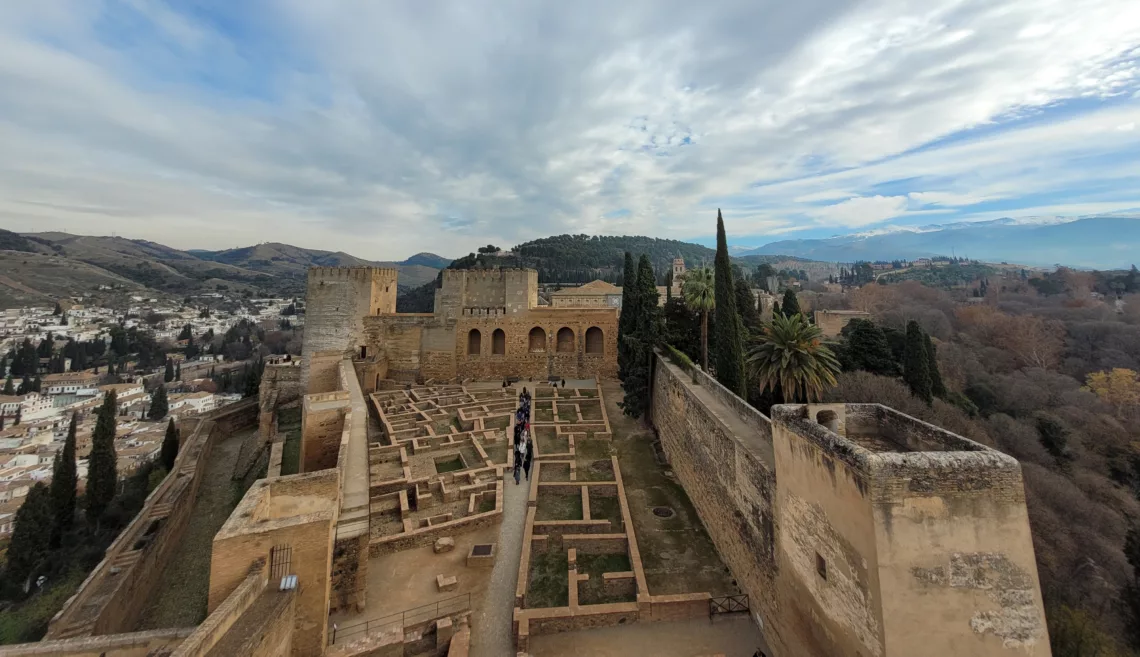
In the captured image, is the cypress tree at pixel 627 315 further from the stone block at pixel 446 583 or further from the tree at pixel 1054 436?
the tree at pixel 1054 436

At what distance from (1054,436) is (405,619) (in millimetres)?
27771

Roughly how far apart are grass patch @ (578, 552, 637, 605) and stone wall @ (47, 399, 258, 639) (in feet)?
38.4

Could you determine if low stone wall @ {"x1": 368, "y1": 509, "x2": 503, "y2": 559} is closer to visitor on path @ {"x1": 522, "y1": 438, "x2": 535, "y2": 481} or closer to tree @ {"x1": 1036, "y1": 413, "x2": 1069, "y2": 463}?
visitor on path @ {"x1": 522, "y1": 438, "x2": 535, "y2": 481}

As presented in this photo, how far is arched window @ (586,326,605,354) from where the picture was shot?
22594mm

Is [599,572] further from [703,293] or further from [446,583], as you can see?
[703,293]

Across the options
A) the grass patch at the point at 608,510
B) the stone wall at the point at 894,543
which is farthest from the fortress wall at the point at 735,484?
the grass patch at the point at 608,510

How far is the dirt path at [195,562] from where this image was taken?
1131cm

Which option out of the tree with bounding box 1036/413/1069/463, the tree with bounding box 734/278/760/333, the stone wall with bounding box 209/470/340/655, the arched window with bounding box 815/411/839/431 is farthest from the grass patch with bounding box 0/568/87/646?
the tree with bounding box 1036/413/1069/463

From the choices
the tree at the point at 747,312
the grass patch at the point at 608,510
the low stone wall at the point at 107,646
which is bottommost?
the grass patch at the point at 608,510

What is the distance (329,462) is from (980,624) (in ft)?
41.5

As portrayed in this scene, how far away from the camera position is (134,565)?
12547 millimetres

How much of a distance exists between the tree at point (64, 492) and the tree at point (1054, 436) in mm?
43725

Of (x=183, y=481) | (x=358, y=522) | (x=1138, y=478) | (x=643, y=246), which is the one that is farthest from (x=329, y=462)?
(x=643, y=246)

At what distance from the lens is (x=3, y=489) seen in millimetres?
35812
